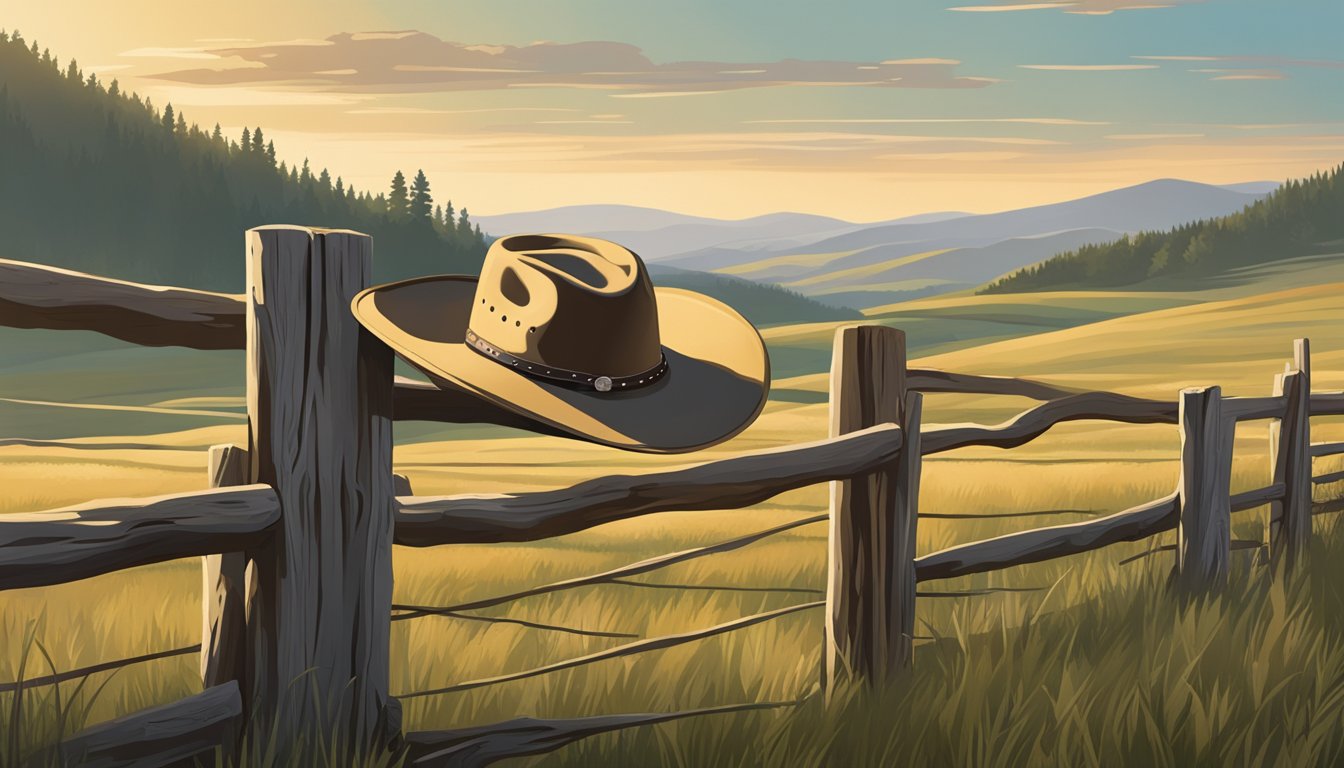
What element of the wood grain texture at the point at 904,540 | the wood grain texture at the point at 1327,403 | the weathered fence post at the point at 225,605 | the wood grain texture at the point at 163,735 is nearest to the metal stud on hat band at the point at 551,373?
the weathered fence post at the point at 225,605

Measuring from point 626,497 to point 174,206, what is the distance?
4262 inches

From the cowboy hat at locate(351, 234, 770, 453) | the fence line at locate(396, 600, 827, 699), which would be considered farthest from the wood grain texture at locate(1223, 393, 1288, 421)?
the cowboy hat at locate(351, 234, 770, 453)

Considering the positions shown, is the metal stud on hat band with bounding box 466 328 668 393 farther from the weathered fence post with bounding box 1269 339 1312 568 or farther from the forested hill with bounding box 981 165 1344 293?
the forested hill with bounding box 981 165 1344 293

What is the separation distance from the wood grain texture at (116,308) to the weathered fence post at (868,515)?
2112 millimetres

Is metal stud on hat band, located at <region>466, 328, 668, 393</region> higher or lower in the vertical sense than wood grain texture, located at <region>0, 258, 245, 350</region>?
lower

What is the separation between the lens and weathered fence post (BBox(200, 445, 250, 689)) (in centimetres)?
323

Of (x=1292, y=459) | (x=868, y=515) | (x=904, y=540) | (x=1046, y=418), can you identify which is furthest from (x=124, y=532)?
(x=1292, y=459)

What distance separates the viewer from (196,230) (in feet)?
329

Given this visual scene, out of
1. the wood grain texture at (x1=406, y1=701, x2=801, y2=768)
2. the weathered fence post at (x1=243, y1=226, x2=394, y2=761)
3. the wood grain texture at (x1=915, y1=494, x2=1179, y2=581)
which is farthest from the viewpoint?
the wood grain texture at (x1=915, y1=494, x2=1179, y2=581)

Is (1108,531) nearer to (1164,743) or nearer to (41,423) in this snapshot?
(1164,743)

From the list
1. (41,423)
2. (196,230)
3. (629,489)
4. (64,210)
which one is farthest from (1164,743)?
(64,210)

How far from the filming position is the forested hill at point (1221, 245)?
10112 centimetres

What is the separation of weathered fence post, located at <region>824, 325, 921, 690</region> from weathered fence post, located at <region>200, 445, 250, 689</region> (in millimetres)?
2022

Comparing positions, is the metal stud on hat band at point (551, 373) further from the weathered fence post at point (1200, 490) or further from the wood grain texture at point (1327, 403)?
the wood grain texture at point (1327, 403)
